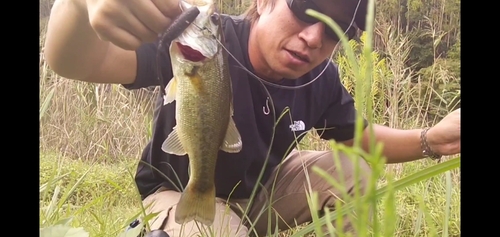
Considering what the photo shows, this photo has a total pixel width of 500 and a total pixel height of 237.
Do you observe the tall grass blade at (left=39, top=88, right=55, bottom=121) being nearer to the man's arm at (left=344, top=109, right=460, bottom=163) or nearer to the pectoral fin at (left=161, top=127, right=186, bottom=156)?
the pectoral fin at (left=161, top=127, right=186, bottom=156)

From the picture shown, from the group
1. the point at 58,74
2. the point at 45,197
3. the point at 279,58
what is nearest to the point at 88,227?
the point at 45,197

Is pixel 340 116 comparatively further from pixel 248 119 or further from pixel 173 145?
pixel 173 145

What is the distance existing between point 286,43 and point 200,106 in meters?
0.21

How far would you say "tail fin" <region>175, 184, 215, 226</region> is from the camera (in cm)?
79

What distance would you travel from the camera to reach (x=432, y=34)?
813 mm

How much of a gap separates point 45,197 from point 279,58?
46 cm

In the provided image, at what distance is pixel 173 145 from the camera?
79 centimetres

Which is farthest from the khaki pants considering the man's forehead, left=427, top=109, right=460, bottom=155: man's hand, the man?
the man's forehead

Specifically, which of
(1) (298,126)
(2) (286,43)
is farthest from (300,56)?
(1) (298,126)

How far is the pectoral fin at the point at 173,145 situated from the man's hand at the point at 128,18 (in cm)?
17

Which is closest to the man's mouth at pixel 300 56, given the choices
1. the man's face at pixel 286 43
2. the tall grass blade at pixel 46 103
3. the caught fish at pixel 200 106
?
the man's face at pixel 286 43

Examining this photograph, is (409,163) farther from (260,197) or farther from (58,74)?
(58,74)

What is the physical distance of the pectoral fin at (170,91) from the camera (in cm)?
75
